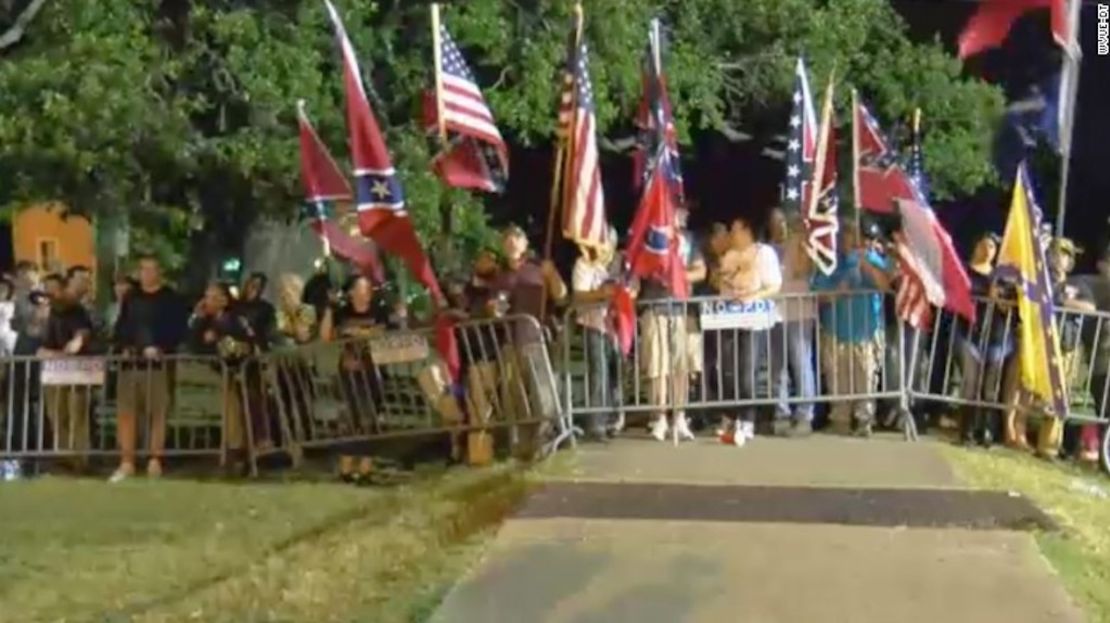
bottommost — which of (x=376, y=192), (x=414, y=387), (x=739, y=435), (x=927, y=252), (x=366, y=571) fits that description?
(x=366, y=571)

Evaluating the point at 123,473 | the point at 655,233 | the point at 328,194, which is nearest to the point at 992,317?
the point at 655,233

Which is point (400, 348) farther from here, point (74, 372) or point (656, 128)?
point (74, 372)

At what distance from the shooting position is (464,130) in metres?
13.9

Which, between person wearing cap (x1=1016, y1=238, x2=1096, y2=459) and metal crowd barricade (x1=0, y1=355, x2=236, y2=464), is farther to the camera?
metal crowd barricade (x1=0, y1=355, x2=236, y2=464)

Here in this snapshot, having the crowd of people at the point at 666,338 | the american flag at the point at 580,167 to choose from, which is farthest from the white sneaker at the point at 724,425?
the american flag at the point at 580,167

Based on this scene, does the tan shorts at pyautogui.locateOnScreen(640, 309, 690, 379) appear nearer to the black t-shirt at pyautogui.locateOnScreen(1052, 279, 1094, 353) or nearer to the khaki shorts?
the black t-shirt at pyautogui.locateOnScreen(1052, 279, 1094, 353)

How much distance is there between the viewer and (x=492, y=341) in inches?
553

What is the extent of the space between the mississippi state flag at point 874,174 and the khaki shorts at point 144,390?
542 cm

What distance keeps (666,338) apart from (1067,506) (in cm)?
A: 336

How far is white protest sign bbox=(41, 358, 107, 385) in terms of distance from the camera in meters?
14.9

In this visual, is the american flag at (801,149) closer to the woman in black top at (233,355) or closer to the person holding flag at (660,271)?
the person holding flag at (660,271)

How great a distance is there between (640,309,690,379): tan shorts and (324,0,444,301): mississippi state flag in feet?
5.59

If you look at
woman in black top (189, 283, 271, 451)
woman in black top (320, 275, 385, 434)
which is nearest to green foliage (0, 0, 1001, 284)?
woman in black top (189, 283, 271, 451)

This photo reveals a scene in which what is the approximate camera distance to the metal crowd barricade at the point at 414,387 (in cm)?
1390
